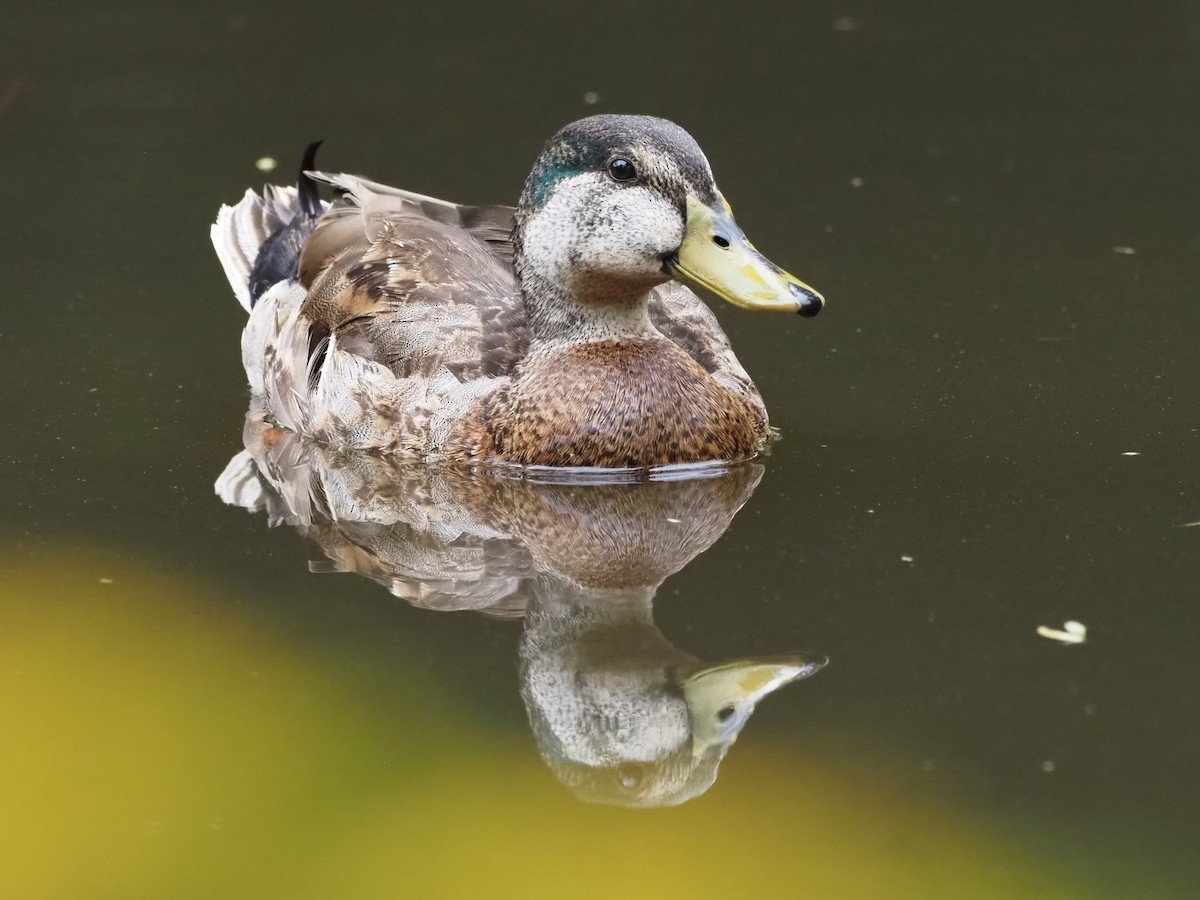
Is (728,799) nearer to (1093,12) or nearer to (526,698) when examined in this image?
(526,698)

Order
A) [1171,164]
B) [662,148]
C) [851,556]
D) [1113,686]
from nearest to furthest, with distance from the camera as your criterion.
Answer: [1113,686], [851,556], [662,148], [1171,164]

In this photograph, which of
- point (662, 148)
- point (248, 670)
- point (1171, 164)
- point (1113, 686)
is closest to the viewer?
point (1113, 686)

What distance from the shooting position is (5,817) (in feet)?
18.4

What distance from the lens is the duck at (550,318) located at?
773 centimetres

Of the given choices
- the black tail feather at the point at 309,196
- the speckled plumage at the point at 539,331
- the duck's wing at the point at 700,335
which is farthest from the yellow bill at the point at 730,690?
the black tail feather at the point at 309,196

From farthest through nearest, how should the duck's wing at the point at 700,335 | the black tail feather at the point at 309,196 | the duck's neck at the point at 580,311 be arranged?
the black tail feather at the point at 309,196
the duck's wing at the point at 700,335
the duck's neck at the point at 580,311

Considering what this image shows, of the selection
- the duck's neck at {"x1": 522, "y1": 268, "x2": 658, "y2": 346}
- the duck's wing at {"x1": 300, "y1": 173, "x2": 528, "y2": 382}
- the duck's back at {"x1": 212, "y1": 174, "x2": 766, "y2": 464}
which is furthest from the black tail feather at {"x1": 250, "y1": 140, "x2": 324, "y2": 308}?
the duck's neck at {"x1": 522, "y1": 268, "x2": 658, "y2": 346}

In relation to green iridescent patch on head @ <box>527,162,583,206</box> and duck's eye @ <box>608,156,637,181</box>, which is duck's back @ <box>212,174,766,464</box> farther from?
duck's eye @ <box>608,156,637,181</box>

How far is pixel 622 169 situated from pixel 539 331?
87 centimetres

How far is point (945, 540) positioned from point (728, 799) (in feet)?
6.58

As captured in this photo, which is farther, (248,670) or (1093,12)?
(1093,12)

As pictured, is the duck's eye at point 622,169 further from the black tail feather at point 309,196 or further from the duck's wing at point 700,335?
the black tail feather at point 309,196

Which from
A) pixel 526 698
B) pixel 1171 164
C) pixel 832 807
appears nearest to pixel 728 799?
pixel 832 807

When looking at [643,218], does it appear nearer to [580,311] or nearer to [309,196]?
[580,311]
